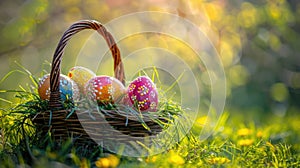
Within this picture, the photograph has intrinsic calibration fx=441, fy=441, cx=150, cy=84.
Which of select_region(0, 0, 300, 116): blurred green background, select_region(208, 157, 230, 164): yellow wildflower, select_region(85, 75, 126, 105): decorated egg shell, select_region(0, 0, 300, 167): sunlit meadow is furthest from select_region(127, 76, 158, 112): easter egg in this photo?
select_region(0, 0, 300, 116): blurred green background

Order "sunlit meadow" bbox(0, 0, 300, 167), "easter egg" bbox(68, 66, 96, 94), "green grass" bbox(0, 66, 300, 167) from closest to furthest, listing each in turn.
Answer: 1. "green grass" bbox(0, 66, 300, 167)
2. "sunlit meadow" bbox(0, 0, 300, 167)
3. "easter egg" bbox(68, 66, 96, 94)

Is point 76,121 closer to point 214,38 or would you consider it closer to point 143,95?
point 143,95

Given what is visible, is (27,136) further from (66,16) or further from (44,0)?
(66,16)

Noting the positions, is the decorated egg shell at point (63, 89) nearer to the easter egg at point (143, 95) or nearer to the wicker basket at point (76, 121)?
the wicker basket at point (76, 121)

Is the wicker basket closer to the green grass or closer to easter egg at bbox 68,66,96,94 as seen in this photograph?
the green grass

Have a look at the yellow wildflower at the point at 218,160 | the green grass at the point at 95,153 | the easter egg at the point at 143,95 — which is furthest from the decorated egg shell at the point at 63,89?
the yellow wildflower at the point at 218,160

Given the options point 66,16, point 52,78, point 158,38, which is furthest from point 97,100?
point 158,38

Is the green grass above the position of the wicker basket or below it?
below
